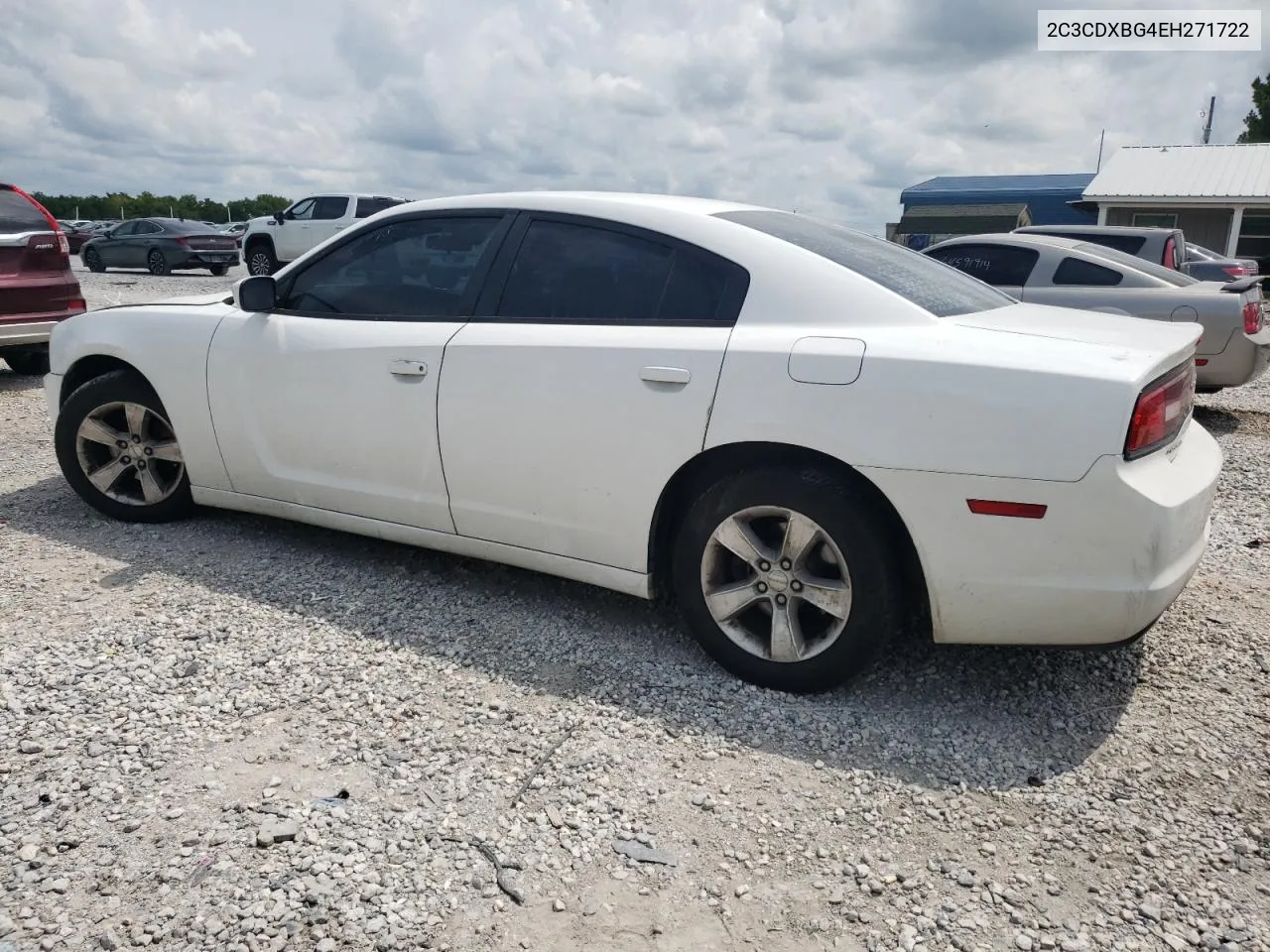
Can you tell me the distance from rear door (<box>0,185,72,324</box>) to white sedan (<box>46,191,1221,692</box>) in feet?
14.7

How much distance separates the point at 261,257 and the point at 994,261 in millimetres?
17195

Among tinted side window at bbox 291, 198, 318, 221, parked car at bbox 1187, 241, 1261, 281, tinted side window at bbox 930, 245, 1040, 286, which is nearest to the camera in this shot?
tinted side window at bbox 930, 245, 1040, 286

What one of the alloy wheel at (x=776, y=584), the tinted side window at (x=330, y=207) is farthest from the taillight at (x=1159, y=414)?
the tinted side window at (x=330, y=207)

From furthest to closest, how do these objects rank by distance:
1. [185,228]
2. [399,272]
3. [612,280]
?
[185,228]
[399,272]
[612,280]

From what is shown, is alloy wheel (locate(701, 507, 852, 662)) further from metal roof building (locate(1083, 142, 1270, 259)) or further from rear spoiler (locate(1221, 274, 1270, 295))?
metal roof building (locate(1083, 142, 1270, 259))

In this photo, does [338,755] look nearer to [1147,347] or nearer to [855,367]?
[855,367]

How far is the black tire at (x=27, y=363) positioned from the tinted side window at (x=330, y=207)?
1143 cm

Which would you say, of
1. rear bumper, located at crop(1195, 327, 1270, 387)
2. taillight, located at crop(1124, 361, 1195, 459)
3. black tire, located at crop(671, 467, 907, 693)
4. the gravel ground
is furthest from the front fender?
rear bumper, located at crop(1195, 327, 1270, 387)

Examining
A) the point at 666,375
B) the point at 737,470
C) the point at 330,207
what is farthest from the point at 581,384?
the point at 330,207

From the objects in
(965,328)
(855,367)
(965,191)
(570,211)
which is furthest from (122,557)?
(965,191)

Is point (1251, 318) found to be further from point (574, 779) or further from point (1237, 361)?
point (574, 779)

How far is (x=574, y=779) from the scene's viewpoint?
8.81ft

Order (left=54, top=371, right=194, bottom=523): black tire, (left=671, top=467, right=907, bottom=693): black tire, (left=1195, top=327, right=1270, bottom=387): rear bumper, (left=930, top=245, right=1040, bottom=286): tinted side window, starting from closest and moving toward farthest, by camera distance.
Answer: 1. (left=671, top=467, right=907, bottom=693): black tire
2. (left=54, top=371, right=194, bottom=523): black tire
3. (left=1195, top=327, right=1270, bottom=387): rear bumper
4. (left=930, top=245, right=1040, bottom=286): tinted side window

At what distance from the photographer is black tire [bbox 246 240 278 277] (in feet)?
68.5
